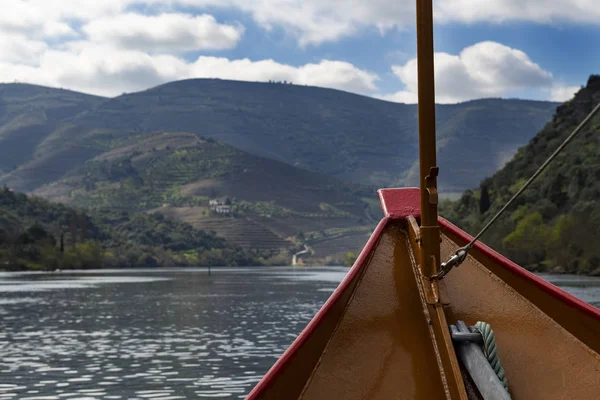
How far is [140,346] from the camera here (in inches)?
1248

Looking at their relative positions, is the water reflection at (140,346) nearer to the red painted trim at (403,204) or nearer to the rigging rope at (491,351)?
the red painted trim at (403,204)

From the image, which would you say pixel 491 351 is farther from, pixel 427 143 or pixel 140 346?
pixel 140 346

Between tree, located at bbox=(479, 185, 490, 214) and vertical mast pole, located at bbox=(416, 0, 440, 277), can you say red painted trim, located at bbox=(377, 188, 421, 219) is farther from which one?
tree, located at bbox=(479, 185, 490, 214)

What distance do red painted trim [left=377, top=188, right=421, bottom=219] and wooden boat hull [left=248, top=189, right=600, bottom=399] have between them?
4.3 inches

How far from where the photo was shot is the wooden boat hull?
752cm

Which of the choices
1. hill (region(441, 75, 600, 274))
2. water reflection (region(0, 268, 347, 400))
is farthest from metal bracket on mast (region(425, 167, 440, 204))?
hill (region(441, 75, 600, 274))

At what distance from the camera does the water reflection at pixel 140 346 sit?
21.5 meters

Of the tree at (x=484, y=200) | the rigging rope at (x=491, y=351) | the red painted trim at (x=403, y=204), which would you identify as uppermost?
the tree at (x=484, y=200)

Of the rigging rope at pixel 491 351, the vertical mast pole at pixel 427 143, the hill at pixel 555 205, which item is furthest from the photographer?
the hill at pixel 555 205

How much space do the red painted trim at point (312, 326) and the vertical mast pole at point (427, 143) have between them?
2.18 feet

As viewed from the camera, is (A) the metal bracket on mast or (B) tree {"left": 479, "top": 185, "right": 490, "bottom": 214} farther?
(B) tree {"left": 479, "top": 185, "right": 490, "bottom": 214}

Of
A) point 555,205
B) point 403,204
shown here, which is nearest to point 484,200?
point 555,205

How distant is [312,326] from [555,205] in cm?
10280

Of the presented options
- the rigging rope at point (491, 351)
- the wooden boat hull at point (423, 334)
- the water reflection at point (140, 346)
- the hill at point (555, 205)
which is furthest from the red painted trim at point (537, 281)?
the hill at point (555, 205)
